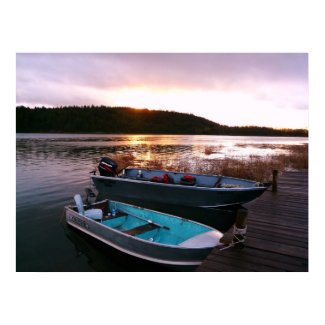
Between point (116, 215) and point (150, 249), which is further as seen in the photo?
point (116, 215)

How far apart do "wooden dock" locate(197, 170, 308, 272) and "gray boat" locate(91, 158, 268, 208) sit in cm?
127

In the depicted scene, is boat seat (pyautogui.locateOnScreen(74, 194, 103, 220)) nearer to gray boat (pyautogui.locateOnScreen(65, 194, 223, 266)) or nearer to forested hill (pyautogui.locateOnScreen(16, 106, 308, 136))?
gray boat (pyautogui.locateOnScreen(65, 194, 223, 266))

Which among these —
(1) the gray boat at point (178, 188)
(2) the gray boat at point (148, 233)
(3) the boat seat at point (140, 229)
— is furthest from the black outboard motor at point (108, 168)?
(3) the boat seat at point (140, 229)

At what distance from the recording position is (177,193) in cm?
866

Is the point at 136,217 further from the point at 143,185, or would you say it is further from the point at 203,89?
the point at 203,89

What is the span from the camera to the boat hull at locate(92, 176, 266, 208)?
8.10 meters

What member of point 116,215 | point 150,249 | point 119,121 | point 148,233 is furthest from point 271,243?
point 119,121

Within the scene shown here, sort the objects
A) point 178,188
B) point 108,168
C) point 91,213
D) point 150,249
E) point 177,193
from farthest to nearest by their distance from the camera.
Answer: point 108,168, point 177,193, point 178,188, point 91,213, point 150,249

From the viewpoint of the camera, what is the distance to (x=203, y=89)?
38.0 ft

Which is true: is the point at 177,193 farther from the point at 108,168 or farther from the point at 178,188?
the point at 108,168

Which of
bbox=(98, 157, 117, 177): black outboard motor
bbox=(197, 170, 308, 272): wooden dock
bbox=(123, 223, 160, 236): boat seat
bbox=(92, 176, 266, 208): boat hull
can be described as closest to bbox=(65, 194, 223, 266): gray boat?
bbox=(123, 223, 160, 236): boat seat

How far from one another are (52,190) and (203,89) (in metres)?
8.51

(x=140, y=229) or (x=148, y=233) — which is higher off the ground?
(x=140, y=229)

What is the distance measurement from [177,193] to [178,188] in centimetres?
23
